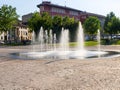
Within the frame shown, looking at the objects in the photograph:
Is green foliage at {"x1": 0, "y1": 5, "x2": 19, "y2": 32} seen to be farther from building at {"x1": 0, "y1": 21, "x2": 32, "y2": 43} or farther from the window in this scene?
the window

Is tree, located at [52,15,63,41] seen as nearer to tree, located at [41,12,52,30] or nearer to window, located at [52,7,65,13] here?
tree, located at [41,12,52,30]

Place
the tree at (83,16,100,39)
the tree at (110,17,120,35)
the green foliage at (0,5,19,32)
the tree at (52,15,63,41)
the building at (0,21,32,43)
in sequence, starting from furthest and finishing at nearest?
the building at (0,21,32,43), the tree at (83,16,100,39), the tree at (110,17,120,35), the tree at (52,15,63,41), the green foliage at (0,5,19,32)

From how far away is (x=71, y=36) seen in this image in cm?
6744

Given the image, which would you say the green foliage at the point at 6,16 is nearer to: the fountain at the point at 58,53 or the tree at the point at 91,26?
the fountain at the point at 58,53

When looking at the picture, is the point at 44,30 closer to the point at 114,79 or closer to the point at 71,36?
the point at 71,36

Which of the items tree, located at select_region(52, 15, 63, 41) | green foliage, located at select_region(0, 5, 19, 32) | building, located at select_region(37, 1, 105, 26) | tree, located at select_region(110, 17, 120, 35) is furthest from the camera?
building, located at select_region(37, 1, 105, 26)

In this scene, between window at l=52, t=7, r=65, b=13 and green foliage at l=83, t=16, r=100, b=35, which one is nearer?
green foliage at l=83, t=16, r=100, b=35

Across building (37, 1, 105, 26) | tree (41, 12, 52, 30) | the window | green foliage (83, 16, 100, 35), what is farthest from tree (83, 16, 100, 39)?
the window

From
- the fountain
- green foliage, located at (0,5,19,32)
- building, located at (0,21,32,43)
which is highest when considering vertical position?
green foliage, located at (0,5,19,32)

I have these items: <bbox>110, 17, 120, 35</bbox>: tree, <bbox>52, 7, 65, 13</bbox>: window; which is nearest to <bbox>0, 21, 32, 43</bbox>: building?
<bbox>52, 7, 65, 13</bbox>: window

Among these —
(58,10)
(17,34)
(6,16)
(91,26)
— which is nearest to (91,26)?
(91,26)

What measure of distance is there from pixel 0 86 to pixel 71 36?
58.4 meters

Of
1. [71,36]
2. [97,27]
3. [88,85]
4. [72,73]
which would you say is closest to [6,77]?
[72,73]

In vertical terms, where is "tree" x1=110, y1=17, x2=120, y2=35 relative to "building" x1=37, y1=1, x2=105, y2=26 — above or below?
below
